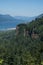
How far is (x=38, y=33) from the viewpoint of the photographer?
99.9 meters

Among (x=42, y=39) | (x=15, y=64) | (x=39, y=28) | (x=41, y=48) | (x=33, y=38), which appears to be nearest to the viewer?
(x=15, y=64)

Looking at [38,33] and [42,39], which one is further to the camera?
[38,33]

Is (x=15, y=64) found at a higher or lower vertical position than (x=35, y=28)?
lower

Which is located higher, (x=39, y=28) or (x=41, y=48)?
(x=39, y=28)

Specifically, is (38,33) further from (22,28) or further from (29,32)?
(22,28)

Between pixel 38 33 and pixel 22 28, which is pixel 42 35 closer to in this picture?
pixel 38 33

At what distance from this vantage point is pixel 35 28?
10588 cm

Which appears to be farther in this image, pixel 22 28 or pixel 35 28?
pixel 22 28

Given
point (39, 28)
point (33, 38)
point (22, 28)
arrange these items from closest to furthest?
1. point (33, 38)
2. point (39, 28)
3. point (22, 28)

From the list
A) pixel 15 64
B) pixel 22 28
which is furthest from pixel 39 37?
pixel 15 64

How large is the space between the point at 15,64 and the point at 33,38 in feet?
195

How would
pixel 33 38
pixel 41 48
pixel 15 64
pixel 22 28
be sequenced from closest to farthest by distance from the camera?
pixel 15 64 < pixel 41 48 < pixel 33 38 < pixel 22 28

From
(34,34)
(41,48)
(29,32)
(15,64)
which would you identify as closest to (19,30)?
(29,32)

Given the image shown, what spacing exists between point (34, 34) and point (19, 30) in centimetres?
2163
